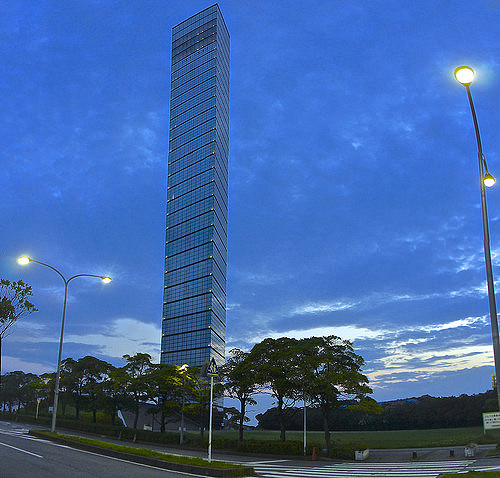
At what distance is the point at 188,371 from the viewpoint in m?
60.3

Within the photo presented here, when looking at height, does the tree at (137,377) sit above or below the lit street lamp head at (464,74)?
below

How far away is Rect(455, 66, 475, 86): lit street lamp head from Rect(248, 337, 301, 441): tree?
35822mm

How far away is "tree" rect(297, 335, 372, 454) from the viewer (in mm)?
41625

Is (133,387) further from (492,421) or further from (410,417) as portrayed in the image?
(410,417)

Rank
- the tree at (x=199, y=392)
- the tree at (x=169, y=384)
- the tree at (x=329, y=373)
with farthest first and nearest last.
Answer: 1. the tree at (x=169, y=384)
2. the tree at (x=199, y=392)
3. the tree at (x=329, y=373)

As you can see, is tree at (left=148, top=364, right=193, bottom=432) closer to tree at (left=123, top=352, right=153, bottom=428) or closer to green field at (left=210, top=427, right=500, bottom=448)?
tree at (left=123, top=352, right=153, bottom=428)

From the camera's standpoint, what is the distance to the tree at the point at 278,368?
146 ft

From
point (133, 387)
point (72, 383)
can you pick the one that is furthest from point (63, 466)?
point (72, 383)

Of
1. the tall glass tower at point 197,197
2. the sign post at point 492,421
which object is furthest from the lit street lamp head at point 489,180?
the tall glass tower at point 197,197

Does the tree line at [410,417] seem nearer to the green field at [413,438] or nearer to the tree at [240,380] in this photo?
the green field at [413,438]

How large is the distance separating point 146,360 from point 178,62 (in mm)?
130332

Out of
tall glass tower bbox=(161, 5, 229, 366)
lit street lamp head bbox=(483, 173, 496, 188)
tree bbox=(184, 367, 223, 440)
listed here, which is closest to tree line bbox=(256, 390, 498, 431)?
tall glass tower bbox=(161, 5, 229, 366)

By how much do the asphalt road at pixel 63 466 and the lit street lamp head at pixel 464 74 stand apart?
1384 centimetres

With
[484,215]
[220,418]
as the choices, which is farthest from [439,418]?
[484,215]
